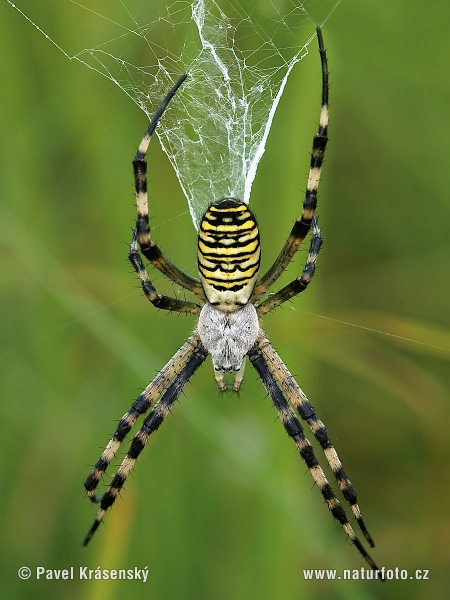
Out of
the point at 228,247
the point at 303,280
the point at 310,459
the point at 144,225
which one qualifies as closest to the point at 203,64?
the point at 144,225

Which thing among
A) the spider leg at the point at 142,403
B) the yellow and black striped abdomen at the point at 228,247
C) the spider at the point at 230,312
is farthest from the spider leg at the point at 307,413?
the yellow and black striped abdomen at the point at 228,247

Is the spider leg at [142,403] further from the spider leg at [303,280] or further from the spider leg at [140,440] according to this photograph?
the spider leg at [303,280]

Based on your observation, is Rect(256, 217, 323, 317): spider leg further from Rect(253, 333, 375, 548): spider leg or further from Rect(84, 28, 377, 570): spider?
Rect(253, 333, 375, 548): spider leg

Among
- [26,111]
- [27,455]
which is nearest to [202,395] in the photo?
[27,455]

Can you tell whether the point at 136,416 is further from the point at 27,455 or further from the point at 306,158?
the point at 306,158

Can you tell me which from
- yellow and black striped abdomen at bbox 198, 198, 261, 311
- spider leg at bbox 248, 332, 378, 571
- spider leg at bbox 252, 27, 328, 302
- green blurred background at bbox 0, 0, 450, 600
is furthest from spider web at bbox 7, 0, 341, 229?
spider leg at bbox 248, 332, 378, 571
